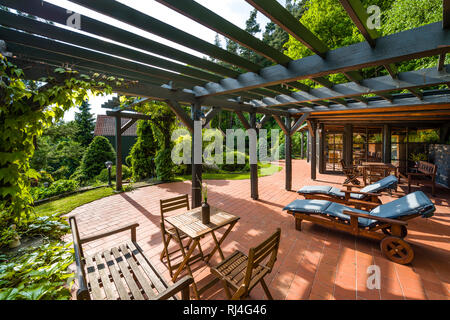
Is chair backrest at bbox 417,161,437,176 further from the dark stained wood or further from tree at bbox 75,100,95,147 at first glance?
tree at bbox 75,100,95,147

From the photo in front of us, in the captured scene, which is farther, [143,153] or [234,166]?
[234,166]

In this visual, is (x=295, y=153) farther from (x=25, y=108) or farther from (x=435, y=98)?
(x=25, y=108)

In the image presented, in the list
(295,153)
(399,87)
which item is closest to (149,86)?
(399,87)

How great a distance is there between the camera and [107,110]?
6.54 metres

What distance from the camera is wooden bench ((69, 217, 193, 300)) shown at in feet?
5.37

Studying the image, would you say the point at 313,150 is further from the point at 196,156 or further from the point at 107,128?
the point at 107,128

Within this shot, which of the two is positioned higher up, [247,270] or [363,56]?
[363,56]

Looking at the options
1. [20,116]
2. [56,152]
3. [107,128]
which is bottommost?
[56,152]

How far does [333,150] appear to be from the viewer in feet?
33.5

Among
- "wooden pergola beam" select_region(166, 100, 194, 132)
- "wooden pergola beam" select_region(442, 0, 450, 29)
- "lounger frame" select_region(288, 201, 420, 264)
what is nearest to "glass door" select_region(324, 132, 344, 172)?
"lounger frame" select_region(288, 201, 420, 264)

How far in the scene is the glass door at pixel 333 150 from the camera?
10.1m

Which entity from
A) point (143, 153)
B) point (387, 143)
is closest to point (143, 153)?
point (143, 153)

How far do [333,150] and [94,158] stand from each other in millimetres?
12162
